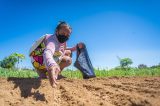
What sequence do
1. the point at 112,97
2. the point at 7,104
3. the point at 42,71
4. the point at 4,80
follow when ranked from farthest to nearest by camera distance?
the point at 42,71 < the point at 4,80 < the point at 112,97 < the point at 7,104

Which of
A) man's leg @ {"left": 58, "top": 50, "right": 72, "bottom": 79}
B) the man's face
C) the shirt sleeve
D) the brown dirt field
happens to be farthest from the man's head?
the brown dirt field

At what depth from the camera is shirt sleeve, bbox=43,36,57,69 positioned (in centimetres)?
377

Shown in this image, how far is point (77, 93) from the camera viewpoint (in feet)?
14.0

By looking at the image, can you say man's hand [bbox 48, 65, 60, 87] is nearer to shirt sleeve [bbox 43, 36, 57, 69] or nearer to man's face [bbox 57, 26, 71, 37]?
shirt sleeve [bbox 43, 36, 57, 69]

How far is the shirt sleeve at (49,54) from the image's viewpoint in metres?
3.77

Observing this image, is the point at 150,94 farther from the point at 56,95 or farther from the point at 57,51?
the point at 57,51

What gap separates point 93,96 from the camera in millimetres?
4176

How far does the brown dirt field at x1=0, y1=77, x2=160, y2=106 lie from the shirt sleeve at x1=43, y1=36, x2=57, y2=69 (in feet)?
1.74

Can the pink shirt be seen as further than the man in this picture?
No

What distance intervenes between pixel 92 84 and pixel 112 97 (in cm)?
82

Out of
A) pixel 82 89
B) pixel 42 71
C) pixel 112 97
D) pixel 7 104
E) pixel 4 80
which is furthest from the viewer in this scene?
pixel 42 71

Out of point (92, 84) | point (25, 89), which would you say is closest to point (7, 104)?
point (25, 89)

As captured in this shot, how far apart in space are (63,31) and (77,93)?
110 cm

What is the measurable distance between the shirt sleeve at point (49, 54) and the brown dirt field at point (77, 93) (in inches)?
20.9
